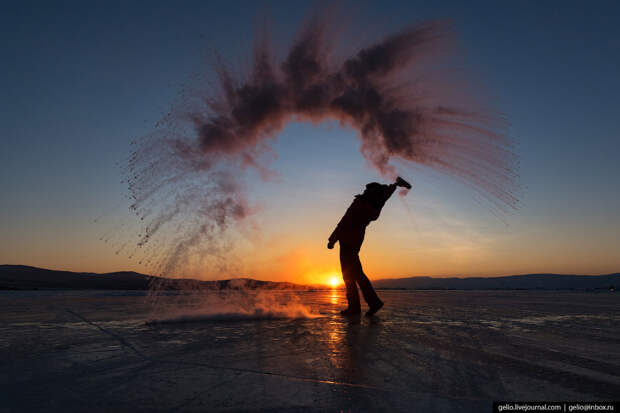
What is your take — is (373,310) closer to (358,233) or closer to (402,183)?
(358,233)

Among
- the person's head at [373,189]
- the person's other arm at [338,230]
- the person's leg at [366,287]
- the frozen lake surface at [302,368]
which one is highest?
the person's head at [373,189]

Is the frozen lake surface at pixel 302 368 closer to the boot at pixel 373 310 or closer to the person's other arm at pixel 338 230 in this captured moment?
the boot at pixel 373 310

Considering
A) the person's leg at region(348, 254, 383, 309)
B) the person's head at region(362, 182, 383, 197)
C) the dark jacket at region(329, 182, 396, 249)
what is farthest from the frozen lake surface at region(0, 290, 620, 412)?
the person's head at region(362, 182, 383, 197)

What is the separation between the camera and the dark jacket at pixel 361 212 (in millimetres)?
11242

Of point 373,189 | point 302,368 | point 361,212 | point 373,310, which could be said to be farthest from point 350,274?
point 302,368

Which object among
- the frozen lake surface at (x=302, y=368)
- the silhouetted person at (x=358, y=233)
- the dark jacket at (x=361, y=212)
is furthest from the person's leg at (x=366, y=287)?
the frozen lake surface at (x=302, y=368)

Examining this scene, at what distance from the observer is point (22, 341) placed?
6254mm

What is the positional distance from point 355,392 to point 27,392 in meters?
3.19

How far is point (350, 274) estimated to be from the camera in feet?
36.8

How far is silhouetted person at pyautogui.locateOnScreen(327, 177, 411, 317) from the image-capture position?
11.2 m

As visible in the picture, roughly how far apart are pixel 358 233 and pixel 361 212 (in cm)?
69

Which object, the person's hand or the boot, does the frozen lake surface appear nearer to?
the boot

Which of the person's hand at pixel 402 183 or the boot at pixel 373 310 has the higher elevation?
the person's hand at pixel 402 183

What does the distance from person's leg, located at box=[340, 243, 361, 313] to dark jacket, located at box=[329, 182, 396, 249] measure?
0.24 meters
